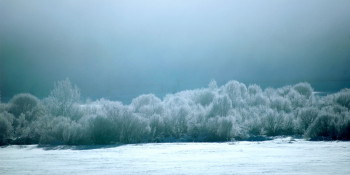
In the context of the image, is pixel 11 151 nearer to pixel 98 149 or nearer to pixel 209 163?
pixel 98 149

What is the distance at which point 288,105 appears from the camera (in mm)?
21578

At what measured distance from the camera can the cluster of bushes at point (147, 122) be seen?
1431 cm

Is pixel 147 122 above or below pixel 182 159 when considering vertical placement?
above

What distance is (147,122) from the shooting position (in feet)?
50.5

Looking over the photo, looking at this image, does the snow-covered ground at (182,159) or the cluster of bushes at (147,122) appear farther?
the cluster of bushes at (147,122)

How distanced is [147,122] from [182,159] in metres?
5.26

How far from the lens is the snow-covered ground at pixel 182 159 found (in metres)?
8.96

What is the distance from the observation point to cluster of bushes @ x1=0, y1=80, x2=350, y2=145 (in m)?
14.3

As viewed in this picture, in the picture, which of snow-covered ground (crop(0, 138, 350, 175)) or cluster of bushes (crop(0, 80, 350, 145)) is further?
cluster of bushes (crop(0, 80, 350, 145))

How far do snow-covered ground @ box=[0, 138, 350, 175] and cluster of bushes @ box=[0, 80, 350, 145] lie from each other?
1209 mm

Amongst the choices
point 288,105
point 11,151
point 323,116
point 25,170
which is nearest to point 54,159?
point 25,170

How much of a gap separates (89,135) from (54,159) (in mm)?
3572

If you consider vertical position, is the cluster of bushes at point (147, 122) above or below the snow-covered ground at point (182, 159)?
above

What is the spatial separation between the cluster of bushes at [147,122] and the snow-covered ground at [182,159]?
1209 millimetres
